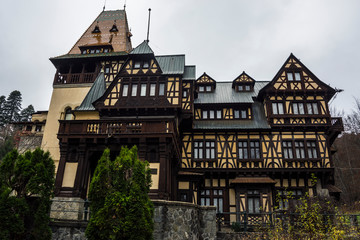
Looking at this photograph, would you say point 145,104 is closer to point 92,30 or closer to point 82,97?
point 82,97

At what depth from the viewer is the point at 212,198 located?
22.5 m

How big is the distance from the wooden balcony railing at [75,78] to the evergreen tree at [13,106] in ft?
127

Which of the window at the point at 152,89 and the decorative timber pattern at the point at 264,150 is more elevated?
the window at the point at 152,89

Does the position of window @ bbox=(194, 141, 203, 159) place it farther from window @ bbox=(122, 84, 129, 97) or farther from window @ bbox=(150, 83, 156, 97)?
window @ bbox=(122, 84, 129, 97)

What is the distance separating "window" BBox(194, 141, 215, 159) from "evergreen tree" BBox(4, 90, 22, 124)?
4820 centimetres

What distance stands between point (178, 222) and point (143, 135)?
630 cm

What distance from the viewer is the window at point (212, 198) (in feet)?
73.5

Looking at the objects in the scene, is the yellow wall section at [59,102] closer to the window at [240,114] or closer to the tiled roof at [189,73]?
the tiled roof at [189,73]

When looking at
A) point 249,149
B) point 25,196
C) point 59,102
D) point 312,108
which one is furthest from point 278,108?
point 25,196

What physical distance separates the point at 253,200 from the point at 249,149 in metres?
4.17

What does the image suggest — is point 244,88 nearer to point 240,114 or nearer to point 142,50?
point 240,114

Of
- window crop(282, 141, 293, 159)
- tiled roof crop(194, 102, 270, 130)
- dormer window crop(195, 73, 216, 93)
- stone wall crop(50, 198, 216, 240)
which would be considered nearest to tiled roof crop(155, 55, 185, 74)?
dormer window crop(195, 73, 216, 93)

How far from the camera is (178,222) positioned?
12.0 meters

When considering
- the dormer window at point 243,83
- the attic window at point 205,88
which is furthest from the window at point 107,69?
Result: the dormer window at point 243,83
